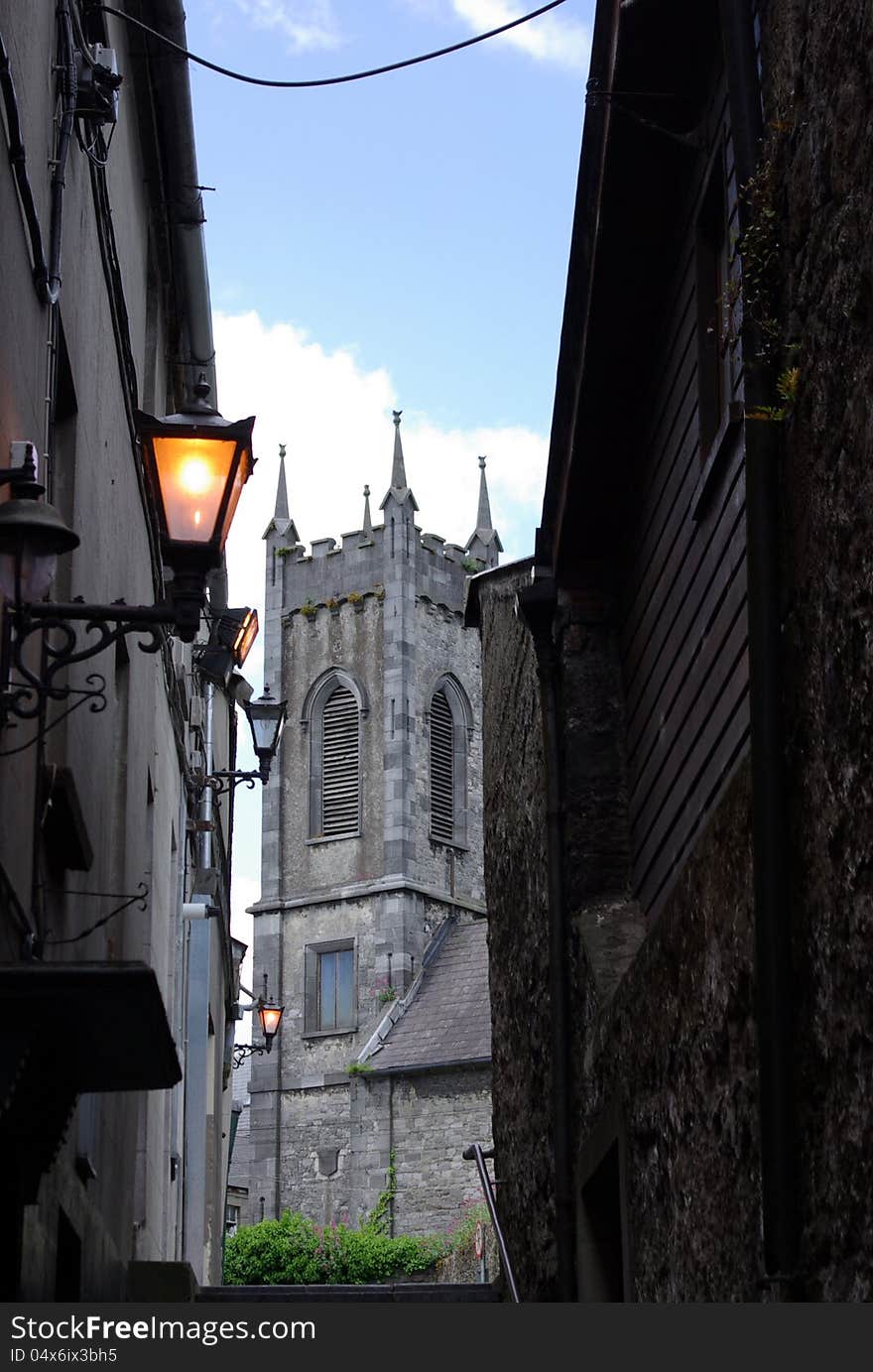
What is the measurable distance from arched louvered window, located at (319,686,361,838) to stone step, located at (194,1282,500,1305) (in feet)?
140

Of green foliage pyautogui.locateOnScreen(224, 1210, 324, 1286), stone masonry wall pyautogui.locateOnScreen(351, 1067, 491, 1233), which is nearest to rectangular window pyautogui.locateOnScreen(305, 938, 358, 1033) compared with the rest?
stone masonry wall pyautogui.locateOnScreen(351, 1067, 491, 1233)

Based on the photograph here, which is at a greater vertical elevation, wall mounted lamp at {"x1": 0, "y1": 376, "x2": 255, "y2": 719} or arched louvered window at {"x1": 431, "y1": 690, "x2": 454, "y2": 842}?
arched louvered window at {"x1": 431, "y1": 690, "x2": 454, "y2": 842}

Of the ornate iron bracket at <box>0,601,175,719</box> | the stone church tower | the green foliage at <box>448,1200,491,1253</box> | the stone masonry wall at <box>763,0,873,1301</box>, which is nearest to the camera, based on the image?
the stone masonry wall at <box>763,0,873,1301</box>

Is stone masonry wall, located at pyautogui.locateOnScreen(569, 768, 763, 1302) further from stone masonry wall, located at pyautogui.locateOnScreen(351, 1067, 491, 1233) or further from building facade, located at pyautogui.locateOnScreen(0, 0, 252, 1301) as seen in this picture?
stone masonry wall, located at pyautogui.locateOnScreen(351, 1067, 491, 1233)

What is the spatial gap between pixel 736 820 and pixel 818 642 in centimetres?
84

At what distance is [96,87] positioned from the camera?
7.83 metres

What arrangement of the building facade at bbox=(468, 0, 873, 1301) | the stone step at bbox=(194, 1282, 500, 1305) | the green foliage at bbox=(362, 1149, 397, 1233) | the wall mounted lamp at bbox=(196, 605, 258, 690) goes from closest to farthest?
the building facade at bbox=(468, 0, 873, 1301) → the stone step at bbox=(194, 1282, 500, 1305) → the wall mounted lamp at bbox=(196, 605, 258, 690) → the green foliage at bbox=(362, 1149, 397, 1233)

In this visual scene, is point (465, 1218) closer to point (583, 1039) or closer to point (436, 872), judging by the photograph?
point (436, 872)

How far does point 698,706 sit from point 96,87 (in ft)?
11.0

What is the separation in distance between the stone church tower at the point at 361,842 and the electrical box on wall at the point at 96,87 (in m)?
39.0

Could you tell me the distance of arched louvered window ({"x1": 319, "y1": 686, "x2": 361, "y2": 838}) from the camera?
56.0 m

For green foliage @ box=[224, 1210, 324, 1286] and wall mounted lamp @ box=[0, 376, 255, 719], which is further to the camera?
green foliage @ box=[224, 1210, 324, 1286]

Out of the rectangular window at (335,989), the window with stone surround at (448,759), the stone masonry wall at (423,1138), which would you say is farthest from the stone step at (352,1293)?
the window with stone surround at (448,759)

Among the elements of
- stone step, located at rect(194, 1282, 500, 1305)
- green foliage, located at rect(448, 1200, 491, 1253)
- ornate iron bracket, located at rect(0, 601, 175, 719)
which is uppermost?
ornate iron bracket, located at rect(0, 601, 175, 719)
